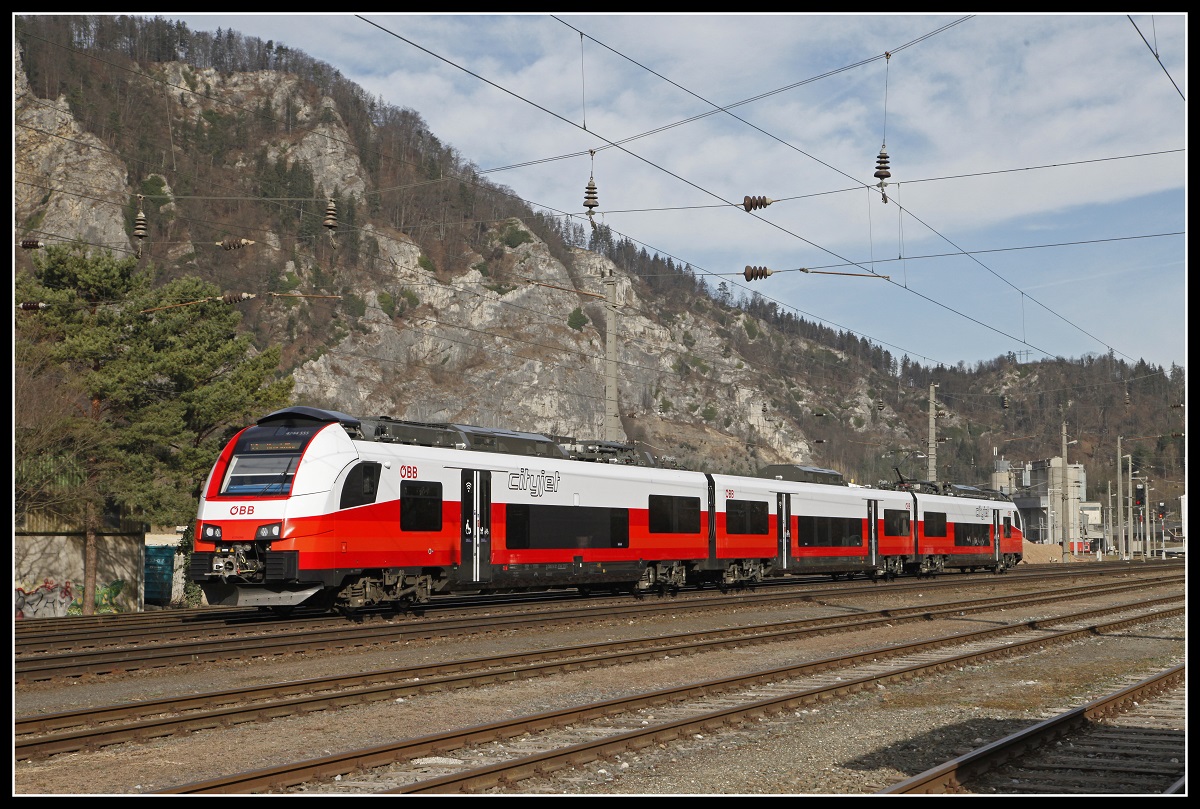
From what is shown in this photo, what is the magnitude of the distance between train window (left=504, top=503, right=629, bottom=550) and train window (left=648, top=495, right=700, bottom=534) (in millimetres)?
1300

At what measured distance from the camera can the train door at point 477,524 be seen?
23406 mm

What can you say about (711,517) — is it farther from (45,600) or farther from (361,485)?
(45,600)

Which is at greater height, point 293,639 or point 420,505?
point 420,505

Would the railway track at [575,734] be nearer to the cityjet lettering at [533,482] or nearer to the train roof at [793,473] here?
the cityjet lettering at [533,482]

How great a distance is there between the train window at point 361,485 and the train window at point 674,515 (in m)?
9.63

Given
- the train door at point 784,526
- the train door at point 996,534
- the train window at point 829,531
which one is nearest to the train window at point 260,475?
the train door at point 784,526

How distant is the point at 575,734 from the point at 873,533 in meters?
31.1

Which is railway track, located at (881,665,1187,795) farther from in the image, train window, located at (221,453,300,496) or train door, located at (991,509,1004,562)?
train door, located at (991,509,1004,562)

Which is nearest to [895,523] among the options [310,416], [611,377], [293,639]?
[611,377]

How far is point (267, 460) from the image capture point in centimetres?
2088

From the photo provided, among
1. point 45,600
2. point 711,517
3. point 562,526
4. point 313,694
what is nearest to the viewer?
point 313,694

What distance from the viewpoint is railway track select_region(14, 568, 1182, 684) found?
51.8 ft

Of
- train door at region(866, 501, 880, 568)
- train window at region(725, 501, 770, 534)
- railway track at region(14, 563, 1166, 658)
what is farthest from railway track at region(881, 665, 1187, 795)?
train door at region(866, 501, 880, 568)
